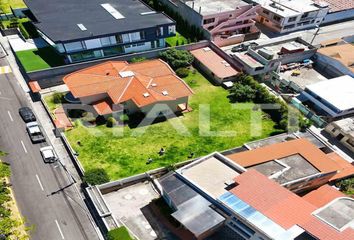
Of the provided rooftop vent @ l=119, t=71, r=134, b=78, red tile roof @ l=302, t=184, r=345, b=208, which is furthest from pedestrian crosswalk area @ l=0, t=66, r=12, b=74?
red tile roof @ l=302, t=184, r=345, b=208

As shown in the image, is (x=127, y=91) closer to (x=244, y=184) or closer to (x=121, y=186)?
(x=121, y=186)

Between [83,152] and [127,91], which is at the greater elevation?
[127,91]

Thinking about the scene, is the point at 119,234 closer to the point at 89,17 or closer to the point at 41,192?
the point at 41,192

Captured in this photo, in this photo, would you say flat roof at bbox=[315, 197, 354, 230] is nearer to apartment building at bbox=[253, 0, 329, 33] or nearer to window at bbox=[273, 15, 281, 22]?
apartment building at bbox=[253, 0, 329, 33]

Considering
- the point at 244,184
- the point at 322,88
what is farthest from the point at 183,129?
the point at 322,88

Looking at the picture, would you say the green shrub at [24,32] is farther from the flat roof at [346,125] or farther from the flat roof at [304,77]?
the flat roof at [346,125]

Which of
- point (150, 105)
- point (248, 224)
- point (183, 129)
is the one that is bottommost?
point (183, 129)

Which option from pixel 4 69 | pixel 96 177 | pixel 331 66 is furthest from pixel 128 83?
pixel 331 66

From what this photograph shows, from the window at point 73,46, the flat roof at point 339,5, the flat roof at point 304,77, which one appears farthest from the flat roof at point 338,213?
the flat roof at point 339,5
